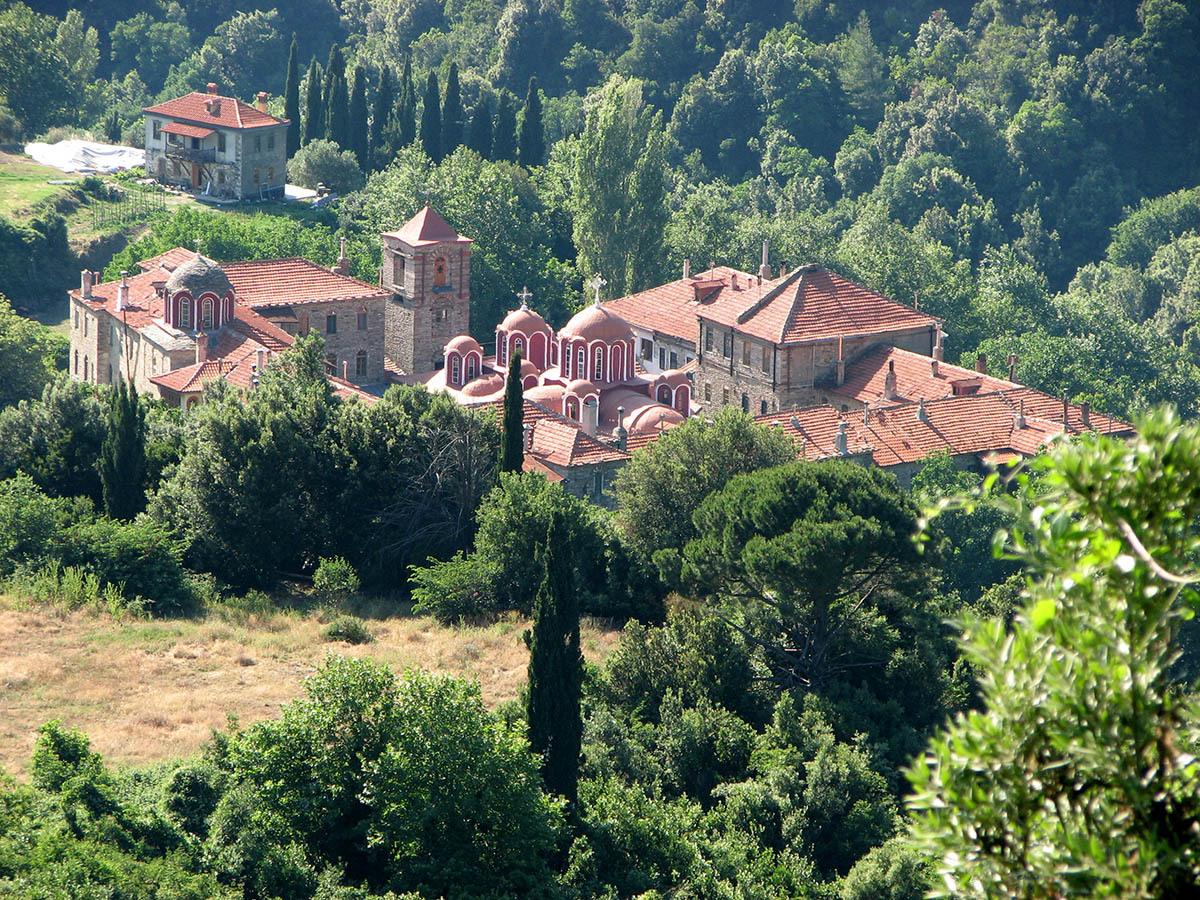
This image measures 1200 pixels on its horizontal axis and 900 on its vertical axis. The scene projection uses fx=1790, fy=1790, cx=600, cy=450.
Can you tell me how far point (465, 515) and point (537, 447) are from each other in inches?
427

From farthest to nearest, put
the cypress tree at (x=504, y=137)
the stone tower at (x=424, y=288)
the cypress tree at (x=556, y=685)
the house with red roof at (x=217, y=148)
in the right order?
the cypress tree at (x=504, y=137), the house with red roof at (x=217, y=148), the stone tower at (x=424, y=288), the cypress tree at (x=556, y=685)

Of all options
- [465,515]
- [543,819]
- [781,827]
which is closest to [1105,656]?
[543,819]

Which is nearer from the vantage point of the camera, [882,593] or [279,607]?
[882,593]

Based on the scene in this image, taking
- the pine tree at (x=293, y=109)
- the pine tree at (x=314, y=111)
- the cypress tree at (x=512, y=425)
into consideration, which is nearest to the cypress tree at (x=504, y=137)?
the pine tree at (x=314, y=111)

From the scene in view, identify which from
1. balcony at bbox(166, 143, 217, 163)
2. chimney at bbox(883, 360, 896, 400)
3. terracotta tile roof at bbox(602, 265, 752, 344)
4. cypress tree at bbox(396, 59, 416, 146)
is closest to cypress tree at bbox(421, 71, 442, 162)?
cypress tree at bbox(396, 59, 416, 146)

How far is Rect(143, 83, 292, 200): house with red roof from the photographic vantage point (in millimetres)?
81000

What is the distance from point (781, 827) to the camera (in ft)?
90.9

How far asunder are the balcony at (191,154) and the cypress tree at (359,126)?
28.4 ft

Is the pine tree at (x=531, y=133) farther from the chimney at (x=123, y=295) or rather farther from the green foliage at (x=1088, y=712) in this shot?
the green foliage at (x=1088, y=712)

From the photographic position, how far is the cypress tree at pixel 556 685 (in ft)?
88.4

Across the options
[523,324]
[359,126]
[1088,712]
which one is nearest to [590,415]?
[523,324]

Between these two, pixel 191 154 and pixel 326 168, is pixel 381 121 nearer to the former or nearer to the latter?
pixel 326 168

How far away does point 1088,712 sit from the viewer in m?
9.23

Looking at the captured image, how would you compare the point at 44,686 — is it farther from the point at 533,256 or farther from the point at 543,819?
the point at 533,256
